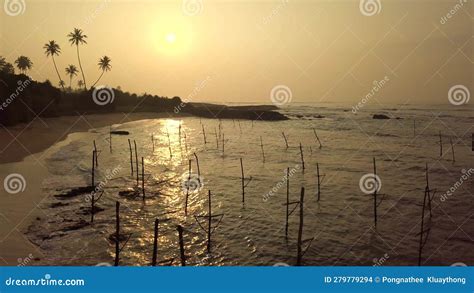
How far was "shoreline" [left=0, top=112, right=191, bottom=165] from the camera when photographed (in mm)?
25419

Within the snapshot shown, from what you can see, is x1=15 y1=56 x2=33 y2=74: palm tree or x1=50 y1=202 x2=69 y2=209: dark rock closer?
x1=50 y1=202 x2=69 y2=209: dark rock

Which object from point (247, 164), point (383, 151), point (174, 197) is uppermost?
point (383, 151)

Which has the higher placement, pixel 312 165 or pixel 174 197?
pixel 312 165

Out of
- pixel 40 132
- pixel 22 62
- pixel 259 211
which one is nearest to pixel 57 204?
pixel 259 211

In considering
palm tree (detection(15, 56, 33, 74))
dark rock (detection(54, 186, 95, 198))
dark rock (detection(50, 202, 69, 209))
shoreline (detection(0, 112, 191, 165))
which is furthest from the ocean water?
palm tree (detection(15, 56, 33, 74))

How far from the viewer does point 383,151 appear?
117 feet

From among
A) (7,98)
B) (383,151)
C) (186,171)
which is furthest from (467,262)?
(7,98)

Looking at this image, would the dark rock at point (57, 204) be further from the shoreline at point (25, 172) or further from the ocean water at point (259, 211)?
the shoreline at point (25, 172)

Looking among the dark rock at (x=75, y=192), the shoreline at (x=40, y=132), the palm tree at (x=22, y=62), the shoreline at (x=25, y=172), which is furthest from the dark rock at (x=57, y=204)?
the palm tree at (x=22, y=62)

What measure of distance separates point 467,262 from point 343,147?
26.8 m

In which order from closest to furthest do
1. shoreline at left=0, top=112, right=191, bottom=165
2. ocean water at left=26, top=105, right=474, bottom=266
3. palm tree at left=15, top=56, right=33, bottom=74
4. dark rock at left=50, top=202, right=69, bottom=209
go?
ocean water at left=26, top=105, right=474, bottom=266, dark rock at left=50, top=202, right=69, bottom=209, shoreline at left=0, top=112, right=191, bottom=165, palm tree at left=15, top=56, right=33, bottom=74

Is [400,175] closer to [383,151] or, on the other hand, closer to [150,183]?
[383,151]

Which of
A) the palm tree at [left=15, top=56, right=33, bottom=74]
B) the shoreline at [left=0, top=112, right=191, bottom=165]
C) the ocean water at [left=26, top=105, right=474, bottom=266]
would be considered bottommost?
the ocean water at [left=26, top=105, right=474, bottom=266]

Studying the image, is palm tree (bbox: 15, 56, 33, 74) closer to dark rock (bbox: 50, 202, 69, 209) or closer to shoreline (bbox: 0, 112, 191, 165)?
shoreline (bbox: 0, 112, 191, 165)
